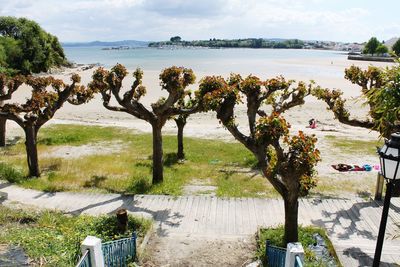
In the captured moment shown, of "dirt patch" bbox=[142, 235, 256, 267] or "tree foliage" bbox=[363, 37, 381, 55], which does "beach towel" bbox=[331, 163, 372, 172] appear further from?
"tree foliage" bbox=[363, 37, 381, 55]

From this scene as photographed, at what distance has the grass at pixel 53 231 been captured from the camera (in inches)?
365

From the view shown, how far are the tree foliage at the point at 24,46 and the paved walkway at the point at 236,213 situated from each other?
63.0m

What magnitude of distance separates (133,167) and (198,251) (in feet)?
32.2

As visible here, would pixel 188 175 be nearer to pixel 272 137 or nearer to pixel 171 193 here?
pixel 171 193

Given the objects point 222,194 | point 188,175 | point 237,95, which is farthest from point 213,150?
point 237,95

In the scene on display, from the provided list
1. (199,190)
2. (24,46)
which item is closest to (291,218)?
(199,190)

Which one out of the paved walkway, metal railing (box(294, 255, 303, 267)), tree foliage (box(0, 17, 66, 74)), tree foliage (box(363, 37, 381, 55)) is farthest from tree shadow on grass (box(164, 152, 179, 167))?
tree foliage (box(363, 37, 381, 55))

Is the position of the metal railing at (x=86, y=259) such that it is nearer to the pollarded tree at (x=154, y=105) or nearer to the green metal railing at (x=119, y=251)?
the green metal railing at (x=119, y=251)

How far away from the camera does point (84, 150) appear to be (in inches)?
942

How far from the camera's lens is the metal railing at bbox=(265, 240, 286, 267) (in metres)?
9.52

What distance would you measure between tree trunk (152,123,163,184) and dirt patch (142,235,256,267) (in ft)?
18.0

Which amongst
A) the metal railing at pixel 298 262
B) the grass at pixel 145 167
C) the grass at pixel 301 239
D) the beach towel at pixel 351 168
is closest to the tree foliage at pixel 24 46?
the grass at pixel 145 167

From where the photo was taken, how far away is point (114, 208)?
1437 centimetres

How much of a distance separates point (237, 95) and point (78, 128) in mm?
21394
